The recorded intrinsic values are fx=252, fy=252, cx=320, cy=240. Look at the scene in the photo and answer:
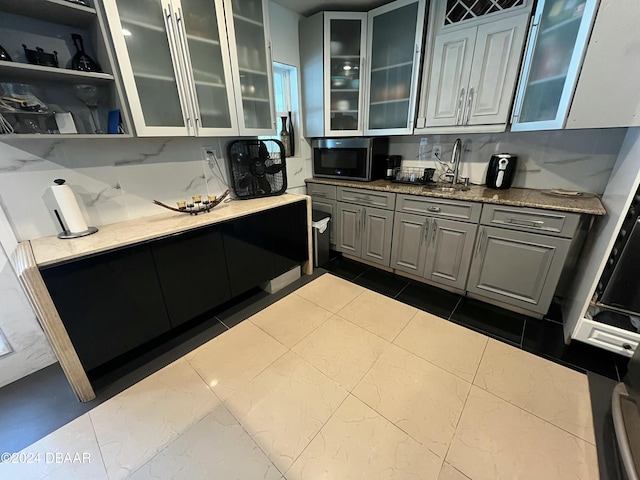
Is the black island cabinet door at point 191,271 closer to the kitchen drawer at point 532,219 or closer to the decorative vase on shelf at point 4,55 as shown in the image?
the decorative vase on shelf at point 4,55

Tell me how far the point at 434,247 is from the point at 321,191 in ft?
4.31

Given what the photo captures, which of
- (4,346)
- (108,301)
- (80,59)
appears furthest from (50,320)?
(80,59)

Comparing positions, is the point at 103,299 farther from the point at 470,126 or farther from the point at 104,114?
the point at 470,126

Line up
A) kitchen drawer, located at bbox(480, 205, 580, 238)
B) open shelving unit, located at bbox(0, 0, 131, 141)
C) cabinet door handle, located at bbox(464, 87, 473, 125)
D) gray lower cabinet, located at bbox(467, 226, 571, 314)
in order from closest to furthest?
open shelving unit, located at bbox(0, 0, 131, 141) < kitchen drawer, located at bbox(480, 205, 580, 238) < gray lower cabinet, located at bbox(467, 226, 571, 314) < cabinet door handle, located at bbox(464, 87, 473, 125)

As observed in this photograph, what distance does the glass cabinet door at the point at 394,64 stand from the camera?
6.84 ft

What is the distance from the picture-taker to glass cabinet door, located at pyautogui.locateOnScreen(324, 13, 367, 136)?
231 centimetres

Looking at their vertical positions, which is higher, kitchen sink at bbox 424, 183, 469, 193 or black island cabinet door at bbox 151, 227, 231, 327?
kitchen sink at bbox 424, 183, 469, 193

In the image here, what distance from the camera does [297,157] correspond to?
281cm

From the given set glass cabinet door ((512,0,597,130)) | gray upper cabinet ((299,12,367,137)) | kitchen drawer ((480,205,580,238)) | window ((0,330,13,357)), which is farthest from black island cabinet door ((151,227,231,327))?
glass cabinet door ((512,0,597,130))

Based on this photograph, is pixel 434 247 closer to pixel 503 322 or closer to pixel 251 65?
pixel 503 322

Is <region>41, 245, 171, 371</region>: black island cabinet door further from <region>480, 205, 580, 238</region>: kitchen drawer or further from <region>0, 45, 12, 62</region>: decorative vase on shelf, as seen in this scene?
<region>480, 205, 580, 238</region>: kitchen drawer

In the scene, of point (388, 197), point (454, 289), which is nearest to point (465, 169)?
point (388, 197)

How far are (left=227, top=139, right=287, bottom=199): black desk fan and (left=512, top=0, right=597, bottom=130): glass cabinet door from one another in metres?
1.88

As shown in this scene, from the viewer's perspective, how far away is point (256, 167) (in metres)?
2.22
